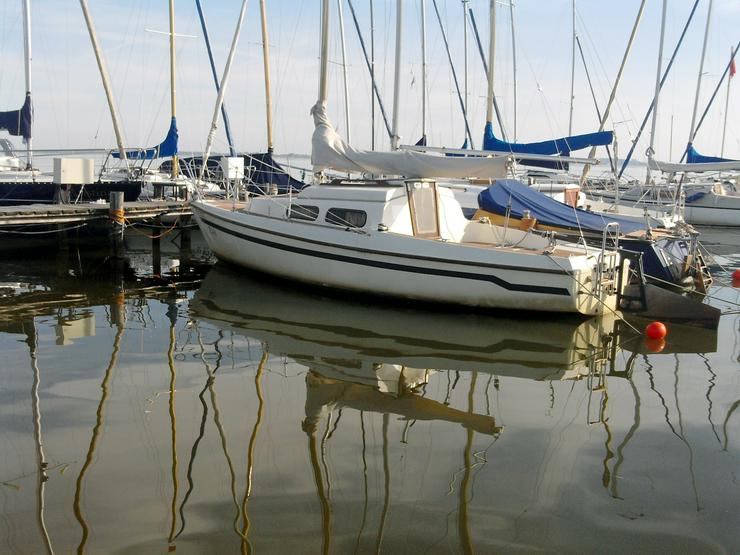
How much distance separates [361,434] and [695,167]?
19.0 metres

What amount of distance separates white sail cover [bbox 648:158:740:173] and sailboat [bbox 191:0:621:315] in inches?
452

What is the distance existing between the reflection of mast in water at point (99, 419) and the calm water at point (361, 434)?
3 cm

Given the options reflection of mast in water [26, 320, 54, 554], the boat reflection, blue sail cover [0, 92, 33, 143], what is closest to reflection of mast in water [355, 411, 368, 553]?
the boat reflection

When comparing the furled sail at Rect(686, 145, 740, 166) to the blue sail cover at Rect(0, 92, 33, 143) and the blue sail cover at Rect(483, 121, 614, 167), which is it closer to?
the blue sail cover at Rect(483, 121, 614, 167)

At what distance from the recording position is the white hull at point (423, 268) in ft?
35.3

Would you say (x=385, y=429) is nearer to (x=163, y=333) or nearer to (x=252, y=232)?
(x=163, y=333)

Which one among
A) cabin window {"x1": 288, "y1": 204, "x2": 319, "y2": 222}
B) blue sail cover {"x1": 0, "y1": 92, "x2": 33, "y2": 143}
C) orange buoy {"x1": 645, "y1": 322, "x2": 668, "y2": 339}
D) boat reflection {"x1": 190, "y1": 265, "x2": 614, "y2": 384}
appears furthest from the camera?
blue sail cover {"x1": 0, "y1": 92, "x2": 33, "y2": 143}

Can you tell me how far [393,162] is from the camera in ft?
42.0

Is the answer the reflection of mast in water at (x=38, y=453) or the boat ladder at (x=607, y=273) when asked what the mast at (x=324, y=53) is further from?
the reflection of mast in water at (x=38, y=453)

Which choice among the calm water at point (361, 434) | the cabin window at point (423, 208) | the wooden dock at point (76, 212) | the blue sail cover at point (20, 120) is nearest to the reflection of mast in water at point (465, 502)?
the calm water at point (361, 434)

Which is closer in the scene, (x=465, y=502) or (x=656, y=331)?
(x=465, y=502)

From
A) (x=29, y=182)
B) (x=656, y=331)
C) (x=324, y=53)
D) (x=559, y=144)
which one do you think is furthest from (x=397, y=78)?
(x=29, y=182)

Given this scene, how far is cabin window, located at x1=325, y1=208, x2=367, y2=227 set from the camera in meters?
12.1

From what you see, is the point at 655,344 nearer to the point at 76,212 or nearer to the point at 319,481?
the point at 319,481
